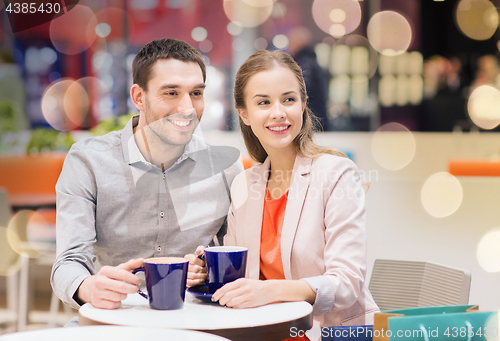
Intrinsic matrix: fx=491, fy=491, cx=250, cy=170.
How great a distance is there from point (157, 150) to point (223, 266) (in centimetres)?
70

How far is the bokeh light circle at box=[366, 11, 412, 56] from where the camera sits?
21.5ft

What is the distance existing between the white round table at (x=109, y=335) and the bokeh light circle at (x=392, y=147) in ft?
13.9

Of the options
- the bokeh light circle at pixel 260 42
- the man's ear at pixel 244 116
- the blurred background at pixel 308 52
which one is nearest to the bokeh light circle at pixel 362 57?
the blurred background at pixel 308 52

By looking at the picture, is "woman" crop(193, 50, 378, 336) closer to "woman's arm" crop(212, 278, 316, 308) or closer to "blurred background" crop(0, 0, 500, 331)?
"woman's arm" crop(212, 278, 316, 308)

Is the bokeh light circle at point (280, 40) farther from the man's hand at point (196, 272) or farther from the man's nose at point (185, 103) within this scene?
the man's hand at point (196, 272)

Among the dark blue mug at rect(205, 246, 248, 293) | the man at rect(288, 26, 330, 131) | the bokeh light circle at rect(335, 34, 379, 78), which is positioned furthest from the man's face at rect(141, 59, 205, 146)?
the bokeh light circle at rect(335, 34, 379, 78)

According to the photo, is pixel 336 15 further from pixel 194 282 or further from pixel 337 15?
pixel 194 282

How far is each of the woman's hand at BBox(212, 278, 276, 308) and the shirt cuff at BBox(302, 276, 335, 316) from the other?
0.16 m

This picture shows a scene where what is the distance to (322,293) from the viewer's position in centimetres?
116

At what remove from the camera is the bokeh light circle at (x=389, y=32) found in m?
6.55

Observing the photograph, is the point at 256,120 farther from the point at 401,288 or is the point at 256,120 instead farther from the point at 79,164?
the point at 401,288

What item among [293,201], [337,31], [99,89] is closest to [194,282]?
[293,201]

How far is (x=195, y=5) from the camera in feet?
23.4

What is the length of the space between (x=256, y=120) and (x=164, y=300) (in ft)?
2.21
